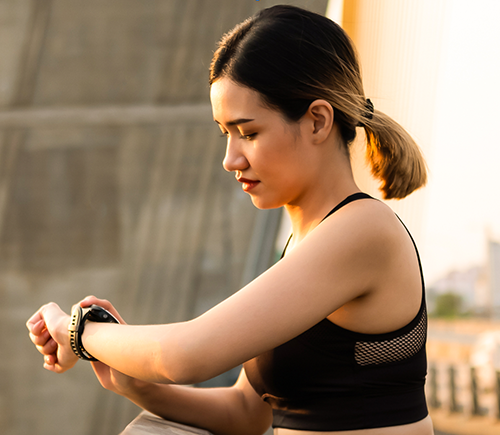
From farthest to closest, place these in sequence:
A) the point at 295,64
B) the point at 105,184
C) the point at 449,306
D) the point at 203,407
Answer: the point at 105,184 → the point at 449,306 → the point at 203,407 → the point at 295,64

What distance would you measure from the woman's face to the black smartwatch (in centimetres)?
33

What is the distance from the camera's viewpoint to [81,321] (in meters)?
0.82

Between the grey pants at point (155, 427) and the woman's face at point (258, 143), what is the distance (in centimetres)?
44

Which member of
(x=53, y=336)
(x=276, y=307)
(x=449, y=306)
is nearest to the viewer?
(x=276, y=307)

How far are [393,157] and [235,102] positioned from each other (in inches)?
12.5

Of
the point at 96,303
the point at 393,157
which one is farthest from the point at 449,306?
the point at 96,303

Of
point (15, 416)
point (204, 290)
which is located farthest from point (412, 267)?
point (15, 416)

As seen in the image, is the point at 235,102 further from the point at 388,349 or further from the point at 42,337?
the point at 42,337

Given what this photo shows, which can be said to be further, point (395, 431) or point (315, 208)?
point (315, 208)

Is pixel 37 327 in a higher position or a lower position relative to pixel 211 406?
higher

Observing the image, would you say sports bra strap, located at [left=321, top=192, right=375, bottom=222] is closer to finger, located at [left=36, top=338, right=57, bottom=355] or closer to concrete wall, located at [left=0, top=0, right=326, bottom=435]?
finger, located at [left=36, top=338, right=57, bottom=355]

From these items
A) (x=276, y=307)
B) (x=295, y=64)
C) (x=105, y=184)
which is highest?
(x=295, y=64)

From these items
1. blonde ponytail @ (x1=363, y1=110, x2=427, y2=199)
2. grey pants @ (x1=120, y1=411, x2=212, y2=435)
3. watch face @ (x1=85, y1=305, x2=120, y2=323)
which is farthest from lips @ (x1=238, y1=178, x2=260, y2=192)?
grey pants @ (x1=120, y1=411, x2=212, y2=435)

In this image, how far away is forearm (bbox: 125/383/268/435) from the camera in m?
0.92
